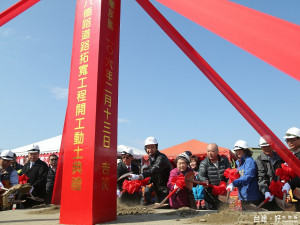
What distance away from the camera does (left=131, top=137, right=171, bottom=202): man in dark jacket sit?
4.62 m

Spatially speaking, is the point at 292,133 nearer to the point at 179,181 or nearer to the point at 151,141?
the point at 179,181

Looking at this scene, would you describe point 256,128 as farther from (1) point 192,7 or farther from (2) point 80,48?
(2) point 80,48

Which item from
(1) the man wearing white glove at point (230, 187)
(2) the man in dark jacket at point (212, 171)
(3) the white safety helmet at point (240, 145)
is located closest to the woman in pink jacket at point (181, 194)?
(2) the man in dark jacket at point (212, 171)

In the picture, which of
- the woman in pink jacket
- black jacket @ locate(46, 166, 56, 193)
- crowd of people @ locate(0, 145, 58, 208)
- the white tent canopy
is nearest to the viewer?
the woman in pink jacket

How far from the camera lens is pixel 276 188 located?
420 cm

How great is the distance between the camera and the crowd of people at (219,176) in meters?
4.31

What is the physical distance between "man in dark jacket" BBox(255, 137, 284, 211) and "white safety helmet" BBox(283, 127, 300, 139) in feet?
1.28

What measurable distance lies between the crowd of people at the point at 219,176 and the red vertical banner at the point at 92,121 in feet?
3.54

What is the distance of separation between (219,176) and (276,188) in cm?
92

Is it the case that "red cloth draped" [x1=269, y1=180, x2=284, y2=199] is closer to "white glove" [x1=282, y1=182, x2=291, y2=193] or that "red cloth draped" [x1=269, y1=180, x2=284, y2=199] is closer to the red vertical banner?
"white glove" [x1=282, y1=182, x2=291, y2=193]

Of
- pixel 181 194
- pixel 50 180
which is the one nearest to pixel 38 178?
pixel 50 180

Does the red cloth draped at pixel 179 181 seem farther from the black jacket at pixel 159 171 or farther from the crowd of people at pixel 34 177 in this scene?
the crowd of people at pixel 34 177

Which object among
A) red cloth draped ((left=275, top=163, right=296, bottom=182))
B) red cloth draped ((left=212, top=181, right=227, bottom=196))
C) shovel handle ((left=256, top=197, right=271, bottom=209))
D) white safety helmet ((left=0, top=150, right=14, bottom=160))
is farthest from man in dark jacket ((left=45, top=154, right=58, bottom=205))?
red cloth draped ((left=275, top=163, right=296, bottom=182))

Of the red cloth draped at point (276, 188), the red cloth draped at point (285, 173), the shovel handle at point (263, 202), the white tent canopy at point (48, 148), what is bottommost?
the shovel handle at point (263, 202)
